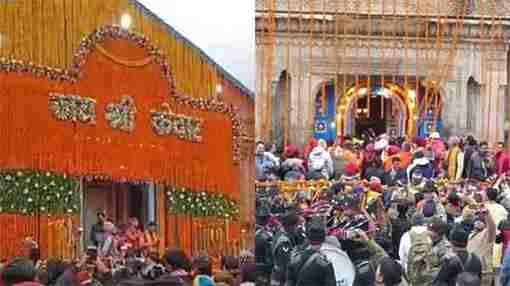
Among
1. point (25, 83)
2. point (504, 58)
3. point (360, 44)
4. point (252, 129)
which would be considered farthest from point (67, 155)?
point (504, 58)

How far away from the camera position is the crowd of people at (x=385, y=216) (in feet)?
11.0

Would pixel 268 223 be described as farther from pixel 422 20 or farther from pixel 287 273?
pixel 422 20

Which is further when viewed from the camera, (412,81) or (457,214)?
(412,81)

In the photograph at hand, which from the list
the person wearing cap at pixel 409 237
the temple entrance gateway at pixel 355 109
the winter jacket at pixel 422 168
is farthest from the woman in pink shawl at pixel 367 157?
the person wearing cap at pixel 409 237

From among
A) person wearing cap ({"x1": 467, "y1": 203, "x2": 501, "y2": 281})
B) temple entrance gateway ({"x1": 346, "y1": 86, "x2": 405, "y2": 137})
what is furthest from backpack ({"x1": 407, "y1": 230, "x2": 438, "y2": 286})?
temple entrance gateway ({"x1": 346, "y1": 86, "x2": 405, "y2": 137})

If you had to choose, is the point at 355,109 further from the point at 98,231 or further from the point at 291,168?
the point at 98,231

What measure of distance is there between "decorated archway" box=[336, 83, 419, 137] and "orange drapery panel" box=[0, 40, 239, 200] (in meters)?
11.9

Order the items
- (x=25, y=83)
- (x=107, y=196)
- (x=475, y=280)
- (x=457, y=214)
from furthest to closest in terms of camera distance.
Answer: (x=457, y=214), (x=475, y=280), (x=107, y=196), (x=25, y=83)

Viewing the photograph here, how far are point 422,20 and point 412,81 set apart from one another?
3.57 ft

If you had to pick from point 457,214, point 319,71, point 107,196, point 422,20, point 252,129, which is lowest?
point 457,214

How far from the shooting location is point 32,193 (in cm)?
148

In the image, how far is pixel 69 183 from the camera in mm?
→ 1511

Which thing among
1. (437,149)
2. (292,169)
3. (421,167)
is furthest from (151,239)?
(437,149)

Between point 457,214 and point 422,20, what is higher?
point 422,20
